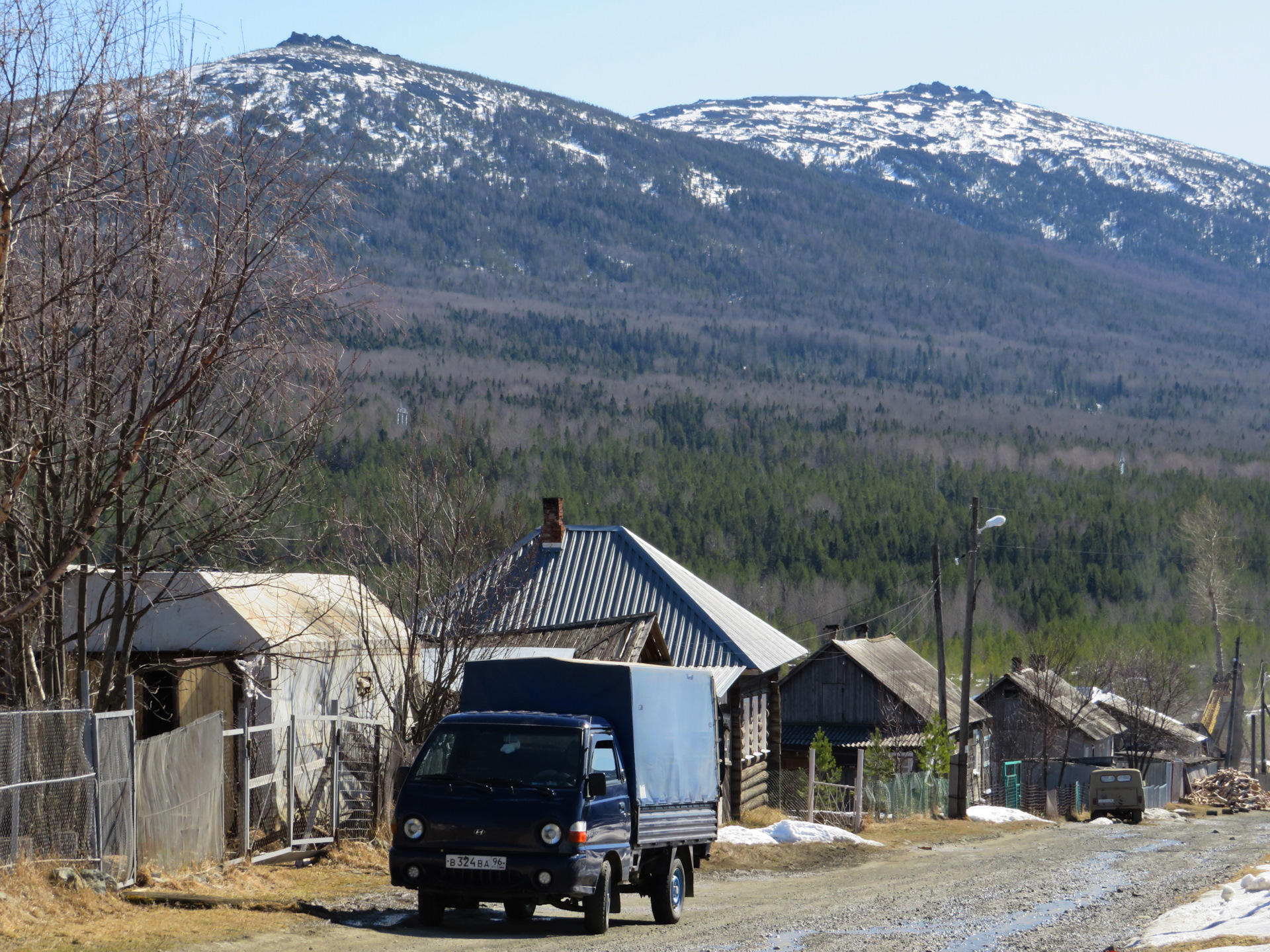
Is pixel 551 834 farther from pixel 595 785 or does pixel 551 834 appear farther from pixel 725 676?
pixel 725 676

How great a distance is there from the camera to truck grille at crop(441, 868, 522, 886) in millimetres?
12484

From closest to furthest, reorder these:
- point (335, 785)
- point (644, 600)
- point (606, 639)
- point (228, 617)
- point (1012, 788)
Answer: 1. point (335, 785)
2. point (228, 617)
3. point (606, 639)
4. point (644, 600)
5. point (1012, 788)

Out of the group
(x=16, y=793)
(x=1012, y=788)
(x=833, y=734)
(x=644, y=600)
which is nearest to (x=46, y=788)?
(x=16, y=793)

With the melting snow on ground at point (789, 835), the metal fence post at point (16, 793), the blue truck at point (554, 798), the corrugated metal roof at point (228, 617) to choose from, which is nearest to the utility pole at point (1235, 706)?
the melting snow on ground at point (789, 835)

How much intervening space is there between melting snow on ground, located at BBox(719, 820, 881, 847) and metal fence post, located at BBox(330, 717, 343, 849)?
7994 mm

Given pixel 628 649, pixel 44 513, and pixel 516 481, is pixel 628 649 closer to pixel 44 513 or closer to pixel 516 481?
pixel 44 513

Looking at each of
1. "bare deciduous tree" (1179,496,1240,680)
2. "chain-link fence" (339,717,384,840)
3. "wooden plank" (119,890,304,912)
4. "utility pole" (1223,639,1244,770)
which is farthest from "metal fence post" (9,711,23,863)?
"bare deciduous tree" (1179,496,1240,680)

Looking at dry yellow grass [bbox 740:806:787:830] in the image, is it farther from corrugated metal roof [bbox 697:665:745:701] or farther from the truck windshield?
the truck windshield

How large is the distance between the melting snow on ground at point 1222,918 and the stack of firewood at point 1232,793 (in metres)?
54.5

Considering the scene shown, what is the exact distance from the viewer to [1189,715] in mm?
120188

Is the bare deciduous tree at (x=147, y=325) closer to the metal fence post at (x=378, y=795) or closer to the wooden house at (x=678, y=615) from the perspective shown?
the metal fence post at (x=378, y=795)

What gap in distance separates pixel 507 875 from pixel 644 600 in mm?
19410

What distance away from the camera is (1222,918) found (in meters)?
12.8

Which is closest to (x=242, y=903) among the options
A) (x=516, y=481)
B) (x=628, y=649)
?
(x=628, y=649)
